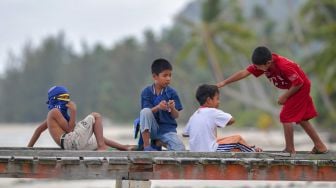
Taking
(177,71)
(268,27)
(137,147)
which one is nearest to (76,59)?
(177,71)

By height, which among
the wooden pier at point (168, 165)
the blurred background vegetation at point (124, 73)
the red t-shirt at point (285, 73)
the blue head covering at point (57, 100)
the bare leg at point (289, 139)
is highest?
the blurred background vegetation at point (124, 73)

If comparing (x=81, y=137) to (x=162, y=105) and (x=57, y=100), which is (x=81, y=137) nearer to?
(x=57, y=100)

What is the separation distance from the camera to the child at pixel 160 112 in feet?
21.4

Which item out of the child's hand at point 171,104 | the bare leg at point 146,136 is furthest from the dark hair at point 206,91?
the bare leg at point 146,136

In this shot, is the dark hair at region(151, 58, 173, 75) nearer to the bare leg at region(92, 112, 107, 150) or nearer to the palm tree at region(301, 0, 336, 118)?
the bare leg at region(92, 112, 107, 150)

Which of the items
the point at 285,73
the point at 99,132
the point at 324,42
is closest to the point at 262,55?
the point at 285,73

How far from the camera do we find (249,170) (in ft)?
19.2

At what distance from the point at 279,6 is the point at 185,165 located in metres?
170

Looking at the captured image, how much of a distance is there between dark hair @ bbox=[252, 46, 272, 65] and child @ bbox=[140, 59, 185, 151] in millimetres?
888

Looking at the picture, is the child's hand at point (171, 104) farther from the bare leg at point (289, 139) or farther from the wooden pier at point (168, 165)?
the bare leg at point (289, 139)

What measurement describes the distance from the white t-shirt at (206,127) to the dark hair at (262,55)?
588 mm

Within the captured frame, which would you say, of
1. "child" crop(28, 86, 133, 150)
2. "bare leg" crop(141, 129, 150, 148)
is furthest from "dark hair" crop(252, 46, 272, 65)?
"child" crop(28, 86, 133, 150)

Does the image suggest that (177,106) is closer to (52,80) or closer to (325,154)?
(325,154)

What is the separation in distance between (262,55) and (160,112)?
3.87 ft
